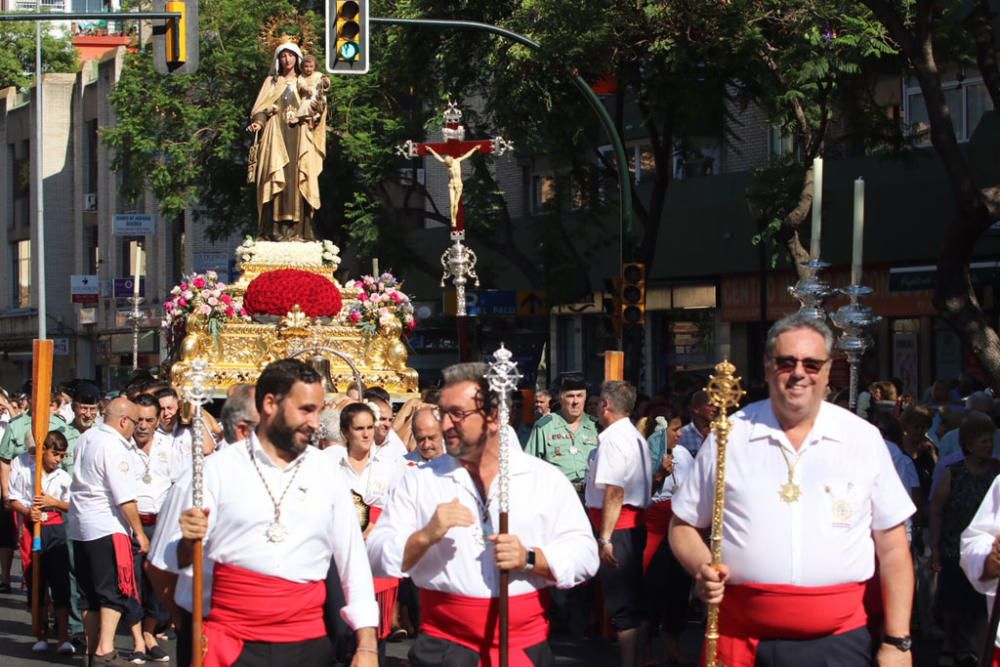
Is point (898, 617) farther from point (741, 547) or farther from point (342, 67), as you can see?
point (342, 67)

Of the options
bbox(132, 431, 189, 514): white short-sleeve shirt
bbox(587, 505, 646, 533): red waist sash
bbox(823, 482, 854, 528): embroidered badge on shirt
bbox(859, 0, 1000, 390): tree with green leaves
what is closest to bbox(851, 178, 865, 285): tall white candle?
bbox(587, 505, 646, 533): red waist sash

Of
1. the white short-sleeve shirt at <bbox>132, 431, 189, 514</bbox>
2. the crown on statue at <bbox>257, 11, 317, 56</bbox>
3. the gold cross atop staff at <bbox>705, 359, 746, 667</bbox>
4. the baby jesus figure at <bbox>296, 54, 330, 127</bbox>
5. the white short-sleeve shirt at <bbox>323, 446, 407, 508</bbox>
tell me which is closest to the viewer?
the gold cross atop staff at <bbox>705, 359, 746, 667</bbox>

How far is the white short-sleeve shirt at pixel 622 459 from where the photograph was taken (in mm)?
10578

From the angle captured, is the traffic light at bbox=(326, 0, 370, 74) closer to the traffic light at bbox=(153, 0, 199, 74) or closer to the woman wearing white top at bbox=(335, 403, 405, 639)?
the traffic light at bbox=(153, 0, 199, 74)

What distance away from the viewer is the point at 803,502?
559cm

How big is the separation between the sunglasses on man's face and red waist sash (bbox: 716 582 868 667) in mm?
664

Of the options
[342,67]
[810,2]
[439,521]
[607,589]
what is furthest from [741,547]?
[810,2]

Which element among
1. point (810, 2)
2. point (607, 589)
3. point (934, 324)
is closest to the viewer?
point (607, 589)

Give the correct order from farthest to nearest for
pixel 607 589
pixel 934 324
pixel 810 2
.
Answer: pixel 934 324, pixel 810 2, pixel 607 589

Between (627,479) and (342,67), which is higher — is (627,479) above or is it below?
below

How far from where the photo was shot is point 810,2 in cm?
2017

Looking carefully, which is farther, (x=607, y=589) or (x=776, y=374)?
(x=607, y=589)

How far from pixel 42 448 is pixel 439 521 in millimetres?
7460

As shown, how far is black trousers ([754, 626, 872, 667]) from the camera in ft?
18.4
